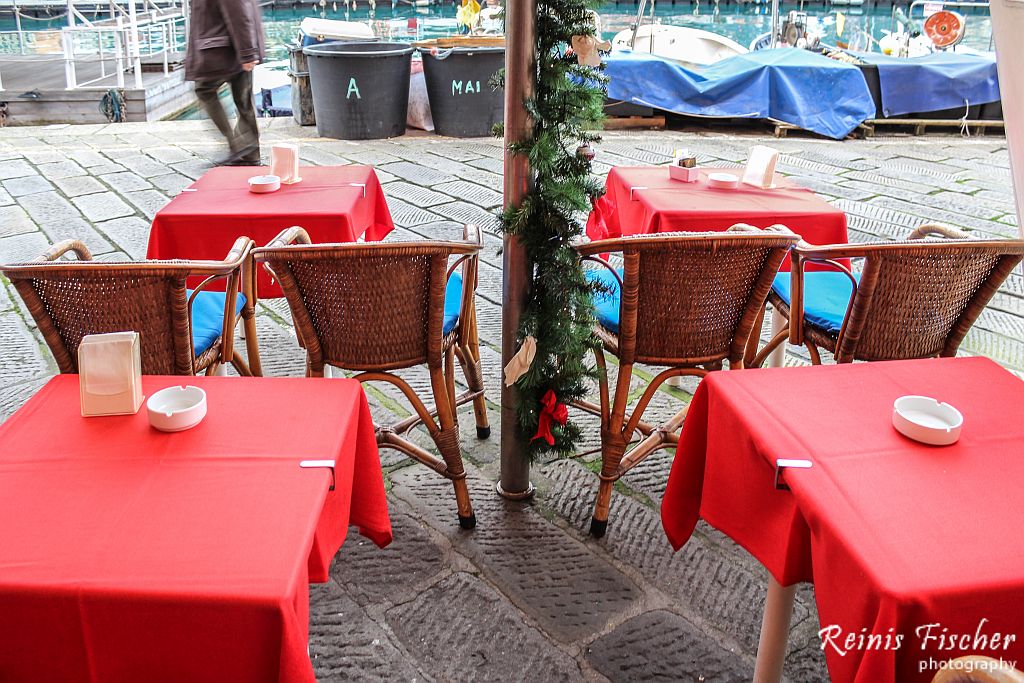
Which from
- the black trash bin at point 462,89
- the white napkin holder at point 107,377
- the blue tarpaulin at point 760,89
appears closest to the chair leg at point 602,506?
the white napkin holder at point 107,377

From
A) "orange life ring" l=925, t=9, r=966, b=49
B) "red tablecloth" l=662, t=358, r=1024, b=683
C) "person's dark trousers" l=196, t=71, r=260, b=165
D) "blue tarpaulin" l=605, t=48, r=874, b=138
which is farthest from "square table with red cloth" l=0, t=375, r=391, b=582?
"orange life ring" l=925, t=9, r=966, b=49

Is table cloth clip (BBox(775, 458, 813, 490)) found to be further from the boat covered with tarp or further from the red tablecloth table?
the boat covered with tarp

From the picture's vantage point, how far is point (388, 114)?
704cm

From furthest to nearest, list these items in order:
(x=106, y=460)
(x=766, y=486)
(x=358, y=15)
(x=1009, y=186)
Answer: (x=358, y=15)
(x=1009, y=186)
(x=766, y=486)
(x=106, y=460)

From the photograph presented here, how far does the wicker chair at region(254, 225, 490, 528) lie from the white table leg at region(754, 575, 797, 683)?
0.93 metres

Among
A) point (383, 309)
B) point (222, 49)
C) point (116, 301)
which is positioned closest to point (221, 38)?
point (222, 49)

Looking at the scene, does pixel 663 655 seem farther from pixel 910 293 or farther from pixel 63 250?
pixel 63 250

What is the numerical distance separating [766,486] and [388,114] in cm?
603

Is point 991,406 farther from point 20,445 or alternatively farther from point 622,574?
point 20,445

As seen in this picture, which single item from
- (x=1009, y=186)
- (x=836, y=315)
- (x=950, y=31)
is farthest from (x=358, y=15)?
(x=836, y=315)

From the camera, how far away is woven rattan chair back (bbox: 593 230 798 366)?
2.14 metres

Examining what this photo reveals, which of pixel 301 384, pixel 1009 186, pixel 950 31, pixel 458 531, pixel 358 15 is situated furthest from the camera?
pixel 358 15

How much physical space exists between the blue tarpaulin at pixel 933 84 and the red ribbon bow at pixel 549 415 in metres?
6.54

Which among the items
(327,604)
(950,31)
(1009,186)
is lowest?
(327,604)
